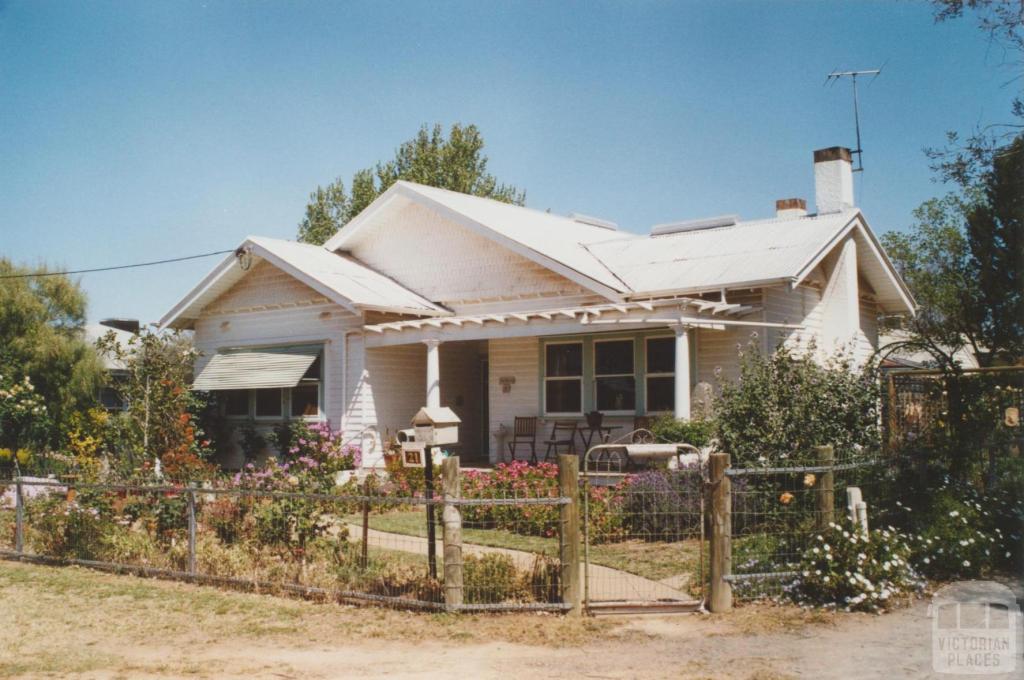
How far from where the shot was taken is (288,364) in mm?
19766

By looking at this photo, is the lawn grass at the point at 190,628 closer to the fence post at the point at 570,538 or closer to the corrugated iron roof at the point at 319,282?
the fence post at the point at 570,538

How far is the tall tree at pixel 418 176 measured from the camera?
150 feet

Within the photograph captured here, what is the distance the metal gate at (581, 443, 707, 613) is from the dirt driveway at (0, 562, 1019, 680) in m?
0.73

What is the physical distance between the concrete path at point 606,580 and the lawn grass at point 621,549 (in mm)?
128

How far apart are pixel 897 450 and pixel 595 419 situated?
7108 mm

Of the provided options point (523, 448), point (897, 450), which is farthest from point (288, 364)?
point (897, 450)

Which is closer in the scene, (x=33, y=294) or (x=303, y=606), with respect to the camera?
(x=303, y=606)

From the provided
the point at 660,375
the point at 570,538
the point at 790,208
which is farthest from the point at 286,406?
the point at 570,538

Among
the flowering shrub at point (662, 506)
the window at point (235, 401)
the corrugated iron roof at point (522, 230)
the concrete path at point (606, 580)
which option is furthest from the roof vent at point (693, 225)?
the concrete path at point (606, 580)

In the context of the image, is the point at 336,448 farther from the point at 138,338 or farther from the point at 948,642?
the point at 948,642

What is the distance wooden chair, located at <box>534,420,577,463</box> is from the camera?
17656 mm

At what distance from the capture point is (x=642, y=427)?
16.8 meters

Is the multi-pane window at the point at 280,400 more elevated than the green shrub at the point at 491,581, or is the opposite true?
the multi-pane window at the point at 280,400

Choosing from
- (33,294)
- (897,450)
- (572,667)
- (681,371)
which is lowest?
(572,667)
